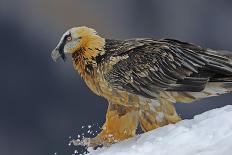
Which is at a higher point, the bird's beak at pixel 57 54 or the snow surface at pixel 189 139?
the bird's beak at pixel 57 54

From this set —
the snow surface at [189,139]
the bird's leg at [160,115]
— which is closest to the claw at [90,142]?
the snow surface at [189,139]

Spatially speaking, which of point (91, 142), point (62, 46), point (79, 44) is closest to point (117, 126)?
point (91, 142)

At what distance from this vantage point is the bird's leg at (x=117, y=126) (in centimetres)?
949

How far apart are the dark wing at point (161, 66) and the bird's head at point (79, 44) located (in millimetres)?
215

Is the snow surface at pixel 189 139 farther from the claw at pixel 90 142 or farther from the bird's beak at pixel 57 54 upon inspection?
the bird's beak at pixel 57 54

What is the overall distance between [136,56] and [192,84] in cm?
102

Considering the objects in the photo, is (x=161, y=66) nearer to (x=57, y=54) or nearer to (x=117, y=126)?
(x=117, y=126)

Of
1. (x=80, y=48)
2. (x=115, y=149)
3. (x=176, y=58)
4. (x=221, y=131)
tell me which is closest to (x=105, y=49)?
(x=80, y=48)

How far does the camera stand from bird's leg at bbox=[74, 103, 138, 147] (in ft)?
31.2

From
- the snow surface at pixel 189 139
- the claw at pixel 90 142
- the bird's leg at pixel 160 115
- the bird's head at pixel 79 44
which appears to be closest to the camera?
the snow surface at pixel 189 139

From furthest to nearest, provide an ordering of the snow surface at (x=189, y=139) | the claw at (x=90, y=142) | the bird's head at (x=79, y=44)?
the bird's head at (x=79, y=44) < the claw at (x=90, y=142) < the snow surface at (x=189, y=139)

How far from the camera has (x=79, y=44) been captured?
958 centimetres

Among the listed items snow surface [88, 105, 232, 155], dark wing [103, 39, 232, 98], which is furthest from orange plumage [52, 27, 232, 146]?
snow surface [88, 105, 232, 155]

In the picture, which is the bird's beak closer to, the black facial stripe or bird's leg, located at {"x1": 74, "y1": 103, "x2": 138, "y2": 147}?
the black facial stripe
